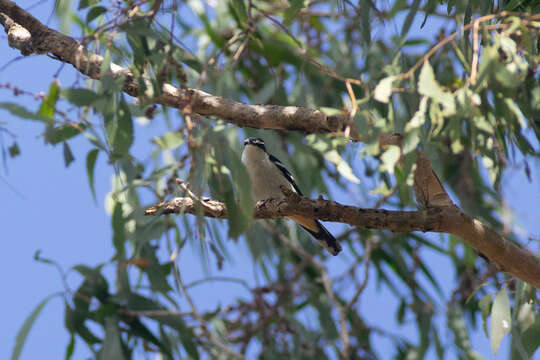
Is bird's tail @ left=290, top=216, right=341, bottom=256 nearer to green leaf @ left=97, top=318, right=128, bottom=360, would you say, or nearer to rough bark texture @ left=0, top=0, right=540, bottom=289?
rough bark texture @ left=0, top=0, right=540, bottom=289

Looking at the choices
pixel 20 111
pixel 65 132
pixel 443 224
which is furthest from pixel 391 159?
pixel 65 132

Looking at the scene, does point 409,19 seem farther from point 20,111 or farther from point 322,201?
point 20,111

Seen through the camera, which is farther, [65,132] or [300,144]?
[300,144]

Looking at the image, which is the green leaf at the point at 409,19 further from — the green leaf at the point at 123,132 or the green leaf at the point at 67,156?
the green leaf at the point at 67,156

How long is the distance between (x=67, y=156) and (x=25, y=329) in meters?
0.89

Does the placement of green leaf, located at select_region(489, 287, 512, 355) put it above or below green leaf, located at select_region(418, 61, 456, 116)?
below

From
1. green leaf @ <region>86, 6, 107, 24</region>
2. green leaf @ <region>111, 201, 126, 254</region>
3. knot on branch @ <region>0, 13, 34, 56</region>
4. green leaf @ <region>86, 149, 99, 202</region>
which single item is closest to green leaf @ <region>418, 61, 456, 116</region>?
green leaf @ <region>86, 6, 107, 24</region>

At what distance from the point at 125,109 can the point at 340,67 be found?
1220mm

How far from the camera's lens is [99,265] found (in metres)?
3.10

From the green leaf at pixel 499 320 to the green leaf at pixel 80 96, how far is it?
1.72 m

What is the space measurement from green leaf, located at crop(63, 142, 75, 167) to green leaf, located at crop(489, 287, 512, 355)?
5.60 ft

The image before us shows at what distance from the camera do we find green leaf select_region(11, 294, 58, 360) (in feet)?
8.41

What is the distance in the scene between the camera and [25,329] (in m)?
2.65

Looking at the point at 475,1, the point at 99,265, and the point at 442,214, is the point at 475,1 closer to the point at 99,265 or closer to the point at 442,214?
the point at 442,214
